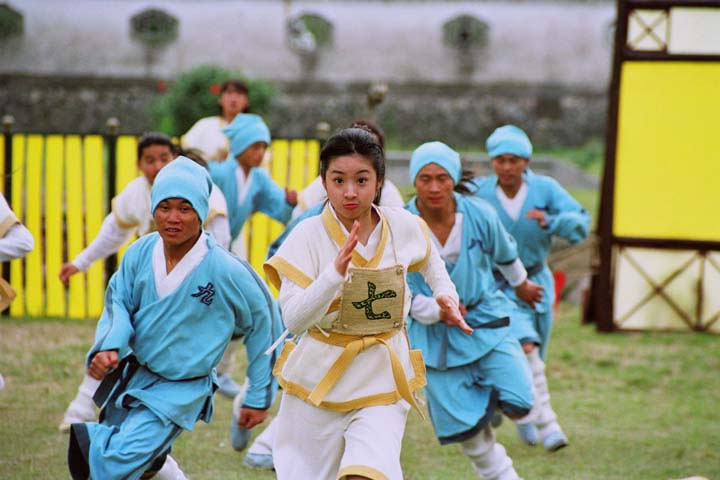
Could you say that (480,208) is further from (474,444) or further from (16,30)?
(16,30)

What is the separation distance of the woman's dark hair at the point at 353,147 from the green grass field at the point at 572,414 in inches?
93.4

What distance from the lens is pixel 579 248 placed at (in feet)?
38.6

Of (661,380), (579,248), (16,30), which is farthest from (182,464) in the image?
(16,30)

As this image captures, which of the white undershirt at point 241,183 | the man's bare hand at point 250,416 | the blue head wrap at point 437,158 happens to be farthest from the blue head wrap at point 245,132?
the man's bare hand at point 250,416

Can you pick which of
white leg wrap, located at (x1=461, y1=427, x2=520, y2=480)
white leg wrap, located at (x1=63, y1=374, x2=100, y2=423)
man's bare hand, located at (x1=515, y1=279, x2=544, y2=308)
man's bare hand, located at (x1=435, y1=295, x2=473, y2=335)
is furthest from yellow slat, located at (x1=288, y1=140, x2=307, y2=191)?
man's bare hand, located at (x1=435, y1=295, x2=473, y2=335)

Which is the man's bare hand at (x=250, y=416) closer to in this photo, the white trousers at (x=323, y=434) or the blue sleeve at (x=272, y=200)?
the white trousers at (x=323, y=434)

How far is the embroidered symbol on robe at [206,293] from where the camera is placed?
15.2 ft

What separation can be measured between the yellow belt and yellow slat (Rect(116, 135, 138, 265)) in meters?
6.80

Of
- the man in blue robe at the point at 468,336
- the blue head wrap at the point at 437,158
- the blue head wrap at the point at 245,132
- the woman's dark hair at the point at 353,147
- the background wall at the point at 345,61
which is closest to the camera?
the woman's dark hair at the point at 353,147

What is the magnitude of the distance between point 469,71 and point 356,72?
2.58m

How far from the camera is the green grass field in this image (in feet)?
21.0

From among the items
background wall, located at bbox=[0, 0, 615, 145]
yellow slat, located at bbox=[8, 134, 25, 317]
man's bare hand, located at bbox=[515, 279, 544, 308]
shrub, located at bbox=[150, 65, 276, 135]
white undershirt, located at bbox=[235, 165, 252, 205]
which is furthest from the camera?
background wall, located at bbox=[0, 0, 615, 145]

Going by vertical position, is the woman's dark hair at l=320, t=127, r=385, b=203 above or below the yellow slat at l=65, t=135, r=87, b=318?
above

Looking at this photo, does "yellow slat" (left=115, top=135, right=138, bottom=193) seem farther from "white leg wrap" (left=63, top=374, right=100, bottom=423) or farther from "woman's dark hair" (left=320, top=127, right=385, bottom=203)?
"woman's dark hair" (left=320, top=127, right=385, bottom=203)
